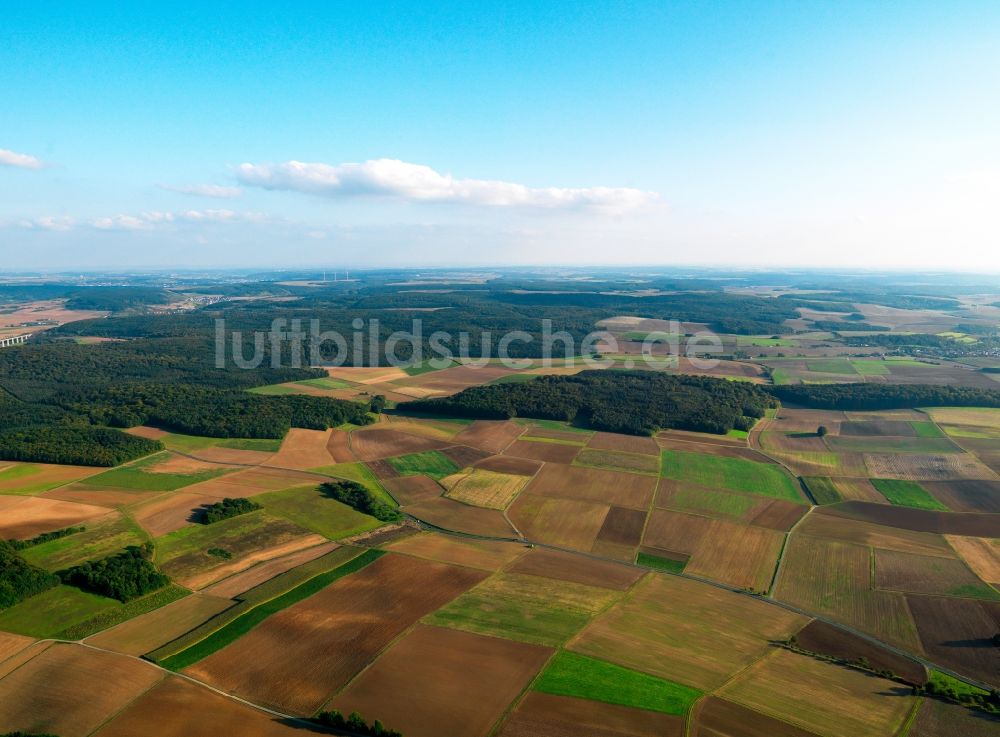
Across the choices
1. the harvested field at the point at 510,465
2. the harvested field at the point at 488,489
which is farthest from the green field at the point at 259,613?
the harvested field at the point at 510,465

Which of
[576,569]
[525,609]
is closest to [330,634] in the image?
[525,609]

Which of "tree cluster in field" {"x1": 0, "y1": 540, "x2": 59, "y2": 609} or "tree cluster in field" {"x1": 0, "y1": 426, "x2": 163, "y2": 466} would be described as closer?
"tree cluster in field" {"x1": 0, "y1": 540, "x2": 59, "y2": 609}

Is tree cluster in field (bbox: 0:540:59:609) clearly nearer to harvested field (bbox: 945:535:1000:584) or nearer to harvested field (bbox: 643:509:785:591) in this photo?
harvested field (bbox: 643:509:785:591)

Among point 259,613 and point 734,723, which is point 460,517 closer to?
point 259,613

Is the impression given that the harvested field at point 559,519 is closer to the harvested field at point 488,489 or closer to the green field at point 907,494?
the harvested field at point 488,489

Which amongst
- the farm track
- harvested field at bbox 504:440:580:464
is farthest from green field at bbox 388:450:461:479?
the farm track
